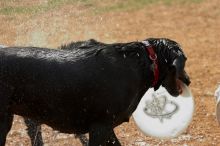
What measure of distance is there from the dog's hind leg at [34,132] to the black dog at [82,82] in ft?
3.97

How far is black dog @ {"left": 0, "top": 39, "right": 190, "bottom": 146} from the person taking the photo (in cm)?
494

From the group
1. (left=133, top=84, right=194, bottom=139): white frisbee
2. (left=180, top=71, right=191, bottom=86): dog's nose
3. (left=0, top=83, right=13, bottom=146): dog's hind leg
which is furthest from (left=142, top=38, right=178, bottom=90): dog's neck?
(left=0, top=83, right=13, bottom=146): dog's hind leg

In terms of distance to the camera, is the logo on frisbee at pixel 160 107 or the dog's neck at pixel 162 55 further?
the logo on frisbee at pixel 160 107

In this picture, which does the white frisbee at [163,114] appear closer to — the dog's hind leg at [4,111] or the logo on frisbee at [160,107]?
the logo on frisbee at [160,107]

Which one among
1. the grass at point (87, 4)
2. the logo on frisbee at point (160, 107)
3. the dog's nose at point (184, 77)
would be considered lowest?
the logo on frisbee at point (160, 107)

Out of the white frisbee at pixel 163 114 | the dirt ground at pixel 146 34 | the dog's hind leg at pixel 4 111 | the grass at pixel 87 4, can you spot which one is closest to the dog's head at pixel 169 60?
the white frisbee at pixel 163 114

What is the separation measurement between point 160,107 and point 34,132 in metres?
1.38

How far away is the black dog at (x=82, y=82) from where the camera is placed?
4.94 meters

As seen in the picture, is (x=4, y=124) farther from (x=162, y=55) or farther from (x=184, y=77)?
(x=184, y=77)

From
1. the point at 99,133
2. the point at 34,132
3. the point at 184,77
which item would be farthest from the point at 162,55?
the point at 34,132

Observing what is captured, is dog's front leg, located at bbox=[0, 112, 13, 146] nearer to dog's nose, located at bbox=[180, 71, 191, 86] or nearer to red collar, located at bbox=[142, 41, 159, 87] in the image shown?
red collar, located at bbox=[142, 41, 159, 87]

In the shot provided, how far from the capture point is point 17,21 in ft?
39.2

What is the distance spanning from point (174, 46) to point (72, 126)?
113cm

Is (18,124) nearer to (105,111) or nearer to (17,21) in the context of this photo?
(105,111)
